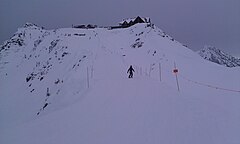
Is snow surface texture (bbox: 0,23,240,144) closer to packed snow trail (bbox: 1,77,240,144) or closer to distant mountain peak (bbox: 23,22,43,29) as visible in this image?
packed snow trail (bbox: 1,77,240,144)

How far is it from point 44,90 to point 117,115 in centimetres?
3368

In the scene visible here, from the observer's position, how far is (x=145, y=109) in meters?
15.6

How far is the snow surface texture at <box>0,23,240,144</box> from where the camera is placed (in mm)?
12617

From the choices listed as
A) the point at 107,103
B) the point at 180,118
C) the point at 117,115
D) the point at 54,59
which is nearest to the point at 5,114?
the point at 54,59

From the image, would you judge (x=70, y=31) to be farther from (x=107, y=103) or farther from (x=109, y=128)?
(x=109, y=128)

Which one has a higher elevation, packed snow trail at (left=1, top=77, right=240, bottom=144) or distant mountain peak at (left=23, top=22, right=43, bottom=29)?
distant mountain peak at (left=23, top=22, right=43, bottom=29)

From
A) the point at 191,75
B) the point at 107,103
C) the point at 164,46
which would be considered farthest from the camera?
the point at 164,46

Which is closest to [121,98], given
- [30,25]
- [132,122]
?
[132,122]

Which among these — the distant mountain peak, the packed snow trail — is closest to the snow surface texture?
the packed snow trail

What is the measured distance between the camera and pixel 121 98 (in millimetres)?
18875

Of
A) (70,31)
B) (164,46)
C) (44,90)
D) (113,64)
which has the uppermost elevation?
(70,31)

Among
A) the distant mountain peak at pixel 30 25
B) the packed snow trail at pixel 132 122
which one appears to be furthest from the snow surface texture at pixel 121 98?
the distant mountain peak at pixel 30 25

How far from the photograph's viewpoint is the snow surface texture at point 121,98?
41.4 feet

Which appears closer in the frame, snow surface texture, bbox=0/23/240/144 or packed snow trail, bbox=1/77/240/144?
packed snow trail, bbox=1/77/240/144
